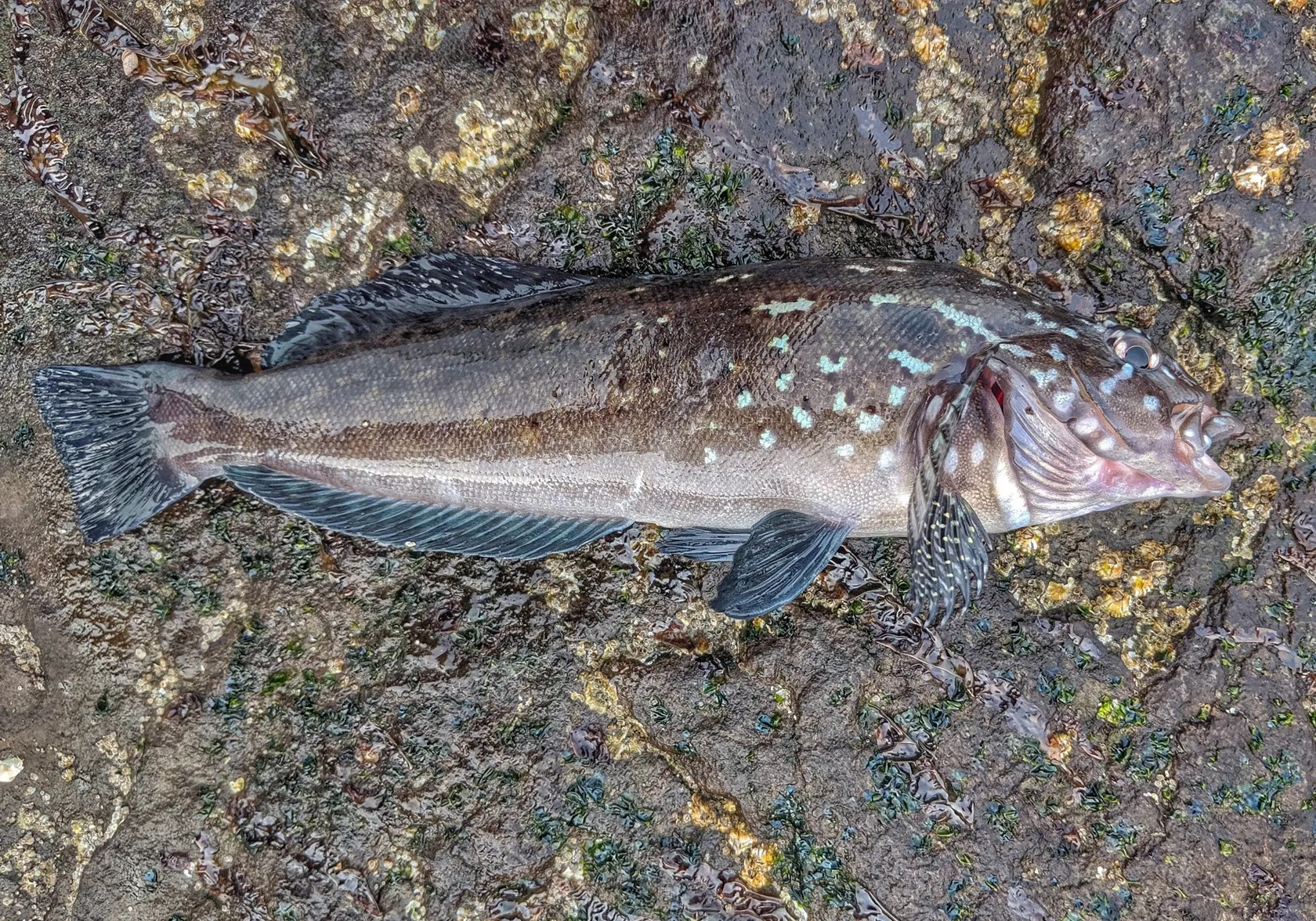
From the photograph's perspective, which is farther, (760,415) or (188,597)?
(188,597)

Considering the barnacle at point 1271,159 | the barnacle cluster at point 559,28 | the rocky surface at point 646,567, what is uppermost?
the barnacle cluster at point 559,28

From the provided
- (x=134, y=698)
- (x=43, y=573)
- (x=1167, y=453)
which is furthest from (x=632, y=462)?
(x=43, y=573)

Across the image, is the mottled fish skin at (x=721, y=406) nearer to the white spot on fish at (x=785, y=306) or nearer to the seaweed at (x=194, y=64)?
the white spot on fish at (x=785, y=306)

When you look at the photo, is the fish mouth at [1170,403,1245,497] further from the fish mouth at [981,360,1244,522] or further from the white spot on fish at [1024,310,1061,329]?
the white spot on fish at [1024,310,1061,329]

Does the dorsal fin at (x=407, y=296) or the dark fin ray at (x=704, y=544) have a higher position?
the dorsal fin at (x=407, y=296)

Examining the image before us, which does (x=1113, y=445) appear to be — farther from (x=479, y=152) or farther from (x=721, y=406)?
(x=479, y=152)

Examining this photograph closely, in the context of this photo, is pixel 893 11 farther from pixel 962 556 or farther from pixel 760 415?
pixel 962 556

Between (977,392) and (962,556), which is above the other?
(977,392)

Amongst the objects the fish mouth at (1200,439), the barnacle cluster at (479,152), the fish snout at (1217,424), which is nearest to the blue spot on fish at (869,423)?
the fish mouth at (1200,439)
